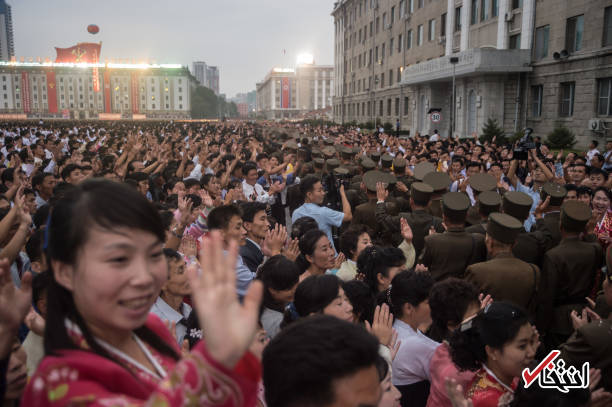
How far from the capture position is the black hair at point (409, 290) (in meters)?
3.02

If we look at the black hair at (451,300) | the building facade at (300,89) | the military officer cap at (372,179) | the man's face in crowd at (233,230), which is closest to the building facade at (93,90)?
the building facade at (300,89)

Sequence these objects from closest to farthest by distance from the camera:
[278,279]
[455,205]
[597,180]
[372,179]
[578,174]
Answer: [278,279]
[455,205]
[372,179]
[597,180]
[578,174]

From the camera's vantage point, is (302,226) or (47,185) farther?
(47,185)

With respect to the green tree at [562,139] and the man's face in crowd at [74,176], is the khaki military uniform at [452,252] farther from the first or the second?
the green tree at [562,139]

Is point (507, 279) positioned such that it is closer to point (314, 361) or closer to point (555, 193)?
point (555, 193)

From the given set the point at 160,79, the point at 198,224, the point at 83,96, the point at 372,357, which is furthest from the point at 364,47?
the point at 83,96

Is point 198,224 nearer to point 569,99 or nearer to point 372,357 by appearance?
point 372,357

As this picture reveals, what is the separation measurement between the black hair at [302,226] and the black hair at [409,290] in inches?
73.4

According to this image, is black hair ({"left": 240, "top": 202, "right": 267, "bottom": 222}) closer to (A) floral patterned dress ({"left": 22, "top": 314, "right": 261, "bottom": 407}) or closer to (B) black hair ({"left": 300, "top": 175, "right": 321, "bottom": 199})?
(B) black hair ({"left": 300, "top": 175, "right": 321, "bottom": 199})

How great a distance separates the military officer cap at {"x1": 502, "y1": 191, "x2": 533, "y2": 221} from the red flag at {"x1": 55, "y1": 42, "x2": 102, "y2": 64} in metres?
121

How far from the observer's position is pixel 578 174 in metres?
8.18

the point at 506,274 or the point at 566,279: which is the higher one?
the point at 506,274

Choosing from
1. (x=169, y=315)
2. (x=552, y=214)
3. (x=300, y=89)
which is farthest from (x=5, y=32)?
(x=552, y=214)

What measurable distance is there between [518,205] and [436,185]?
1.47 metres
